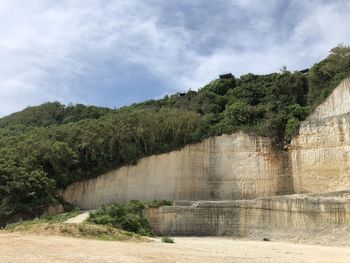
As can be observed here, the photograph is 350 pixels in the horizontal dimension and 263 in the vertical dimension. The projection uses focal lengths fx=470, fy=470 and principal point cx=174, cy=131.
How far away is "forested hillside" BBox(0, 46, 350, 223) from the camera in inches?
1582

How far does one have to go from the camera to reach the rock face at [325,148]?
37594 mm

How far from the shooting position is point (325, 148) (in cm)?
3906

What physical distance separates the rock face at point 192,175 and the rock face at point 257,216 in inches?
237

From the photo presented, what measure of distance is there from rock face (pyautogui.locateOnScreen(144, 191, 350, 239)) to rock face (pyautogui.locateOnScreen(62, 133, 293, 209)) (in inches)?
237

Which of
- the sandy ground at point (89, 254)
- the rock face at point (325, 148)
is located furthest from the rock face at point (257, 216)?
the sandy ground at point (89, 254)

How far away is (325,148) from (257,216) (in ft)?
29.9

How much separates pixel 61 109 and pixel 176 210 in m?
40.2

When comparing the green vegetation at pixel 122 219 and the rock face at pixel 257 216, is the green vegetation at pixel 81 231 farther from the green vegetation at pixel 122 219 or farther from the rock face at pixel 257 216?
the rock face at pixel 257 216

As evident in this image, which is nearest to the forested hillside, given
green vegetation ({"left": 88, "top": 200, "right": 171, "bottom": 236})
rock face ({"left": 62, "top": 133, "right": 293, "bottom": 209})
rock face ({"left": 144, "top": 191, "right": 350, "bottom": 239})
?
rock face ({"left": 62, "top": 133, "right": 293, "bottom": 209})

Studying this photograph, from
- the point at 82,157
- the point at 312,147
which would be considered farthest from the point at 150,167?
the point at 312,147

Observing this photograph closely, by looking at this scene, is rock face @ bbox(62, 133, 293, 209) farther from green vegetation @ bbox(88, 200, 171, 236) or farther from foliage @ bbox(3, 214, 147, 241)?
foliage @ bbox(3, 214, 147, 241)

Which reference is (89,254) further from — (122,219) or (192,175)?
(192,175)

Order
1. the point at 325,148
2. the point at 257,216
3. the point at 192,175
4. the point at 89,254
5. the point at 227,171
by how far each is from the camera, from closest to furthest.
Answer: the point at 89,254
the point at 257,216
the point at 325,148
the point at 227,171
the point at 192,175

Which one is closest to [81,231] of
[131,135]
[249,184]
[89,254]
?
[89,254]
